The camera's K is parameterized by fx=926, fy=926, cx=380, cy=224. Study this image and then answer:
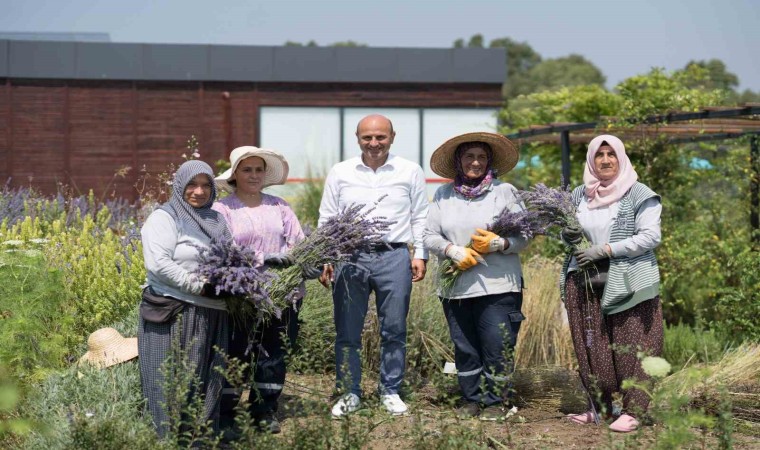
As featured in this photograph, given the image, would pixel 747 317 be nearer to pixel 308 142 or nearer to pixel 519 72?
pixel 308 142

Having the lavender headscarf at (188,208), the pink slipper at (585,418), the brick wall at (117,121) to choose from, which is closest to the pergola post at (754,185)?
the pink slipper at (585,418)

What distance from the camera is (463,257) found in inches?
227

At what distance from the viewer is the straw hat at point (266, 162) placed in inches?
215

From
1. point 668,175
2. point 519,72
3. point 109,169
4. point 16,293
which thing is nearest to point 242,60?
point 109,169

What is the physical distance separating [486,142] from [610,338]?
147 centimetres

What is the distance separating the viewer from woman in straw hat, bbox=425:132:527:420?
5.82m

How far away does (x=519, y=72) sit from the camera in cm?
7612

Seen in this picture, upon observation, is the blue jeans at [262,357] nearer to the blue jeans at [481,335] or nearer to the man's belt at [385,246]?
the man's belt at [385,246]

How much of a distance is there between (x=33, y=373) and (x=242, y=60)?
14.2 meters

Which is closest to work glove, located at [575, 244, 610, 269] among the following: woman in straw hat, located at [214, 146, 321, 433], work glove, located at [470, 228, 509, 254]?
work glove, located at [470, 228, 509, 254]

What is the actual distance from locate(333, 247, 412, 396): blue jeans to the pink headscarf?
1.24 metres

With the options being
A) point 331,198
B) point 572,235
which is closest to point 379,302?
point 331,198

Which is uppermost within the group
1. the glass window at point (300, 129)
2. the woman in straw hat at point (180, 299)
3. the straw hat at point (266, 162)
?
the glass window at point (300, 129)

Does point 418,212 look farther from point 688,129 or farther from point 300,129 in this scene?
point 300,129
